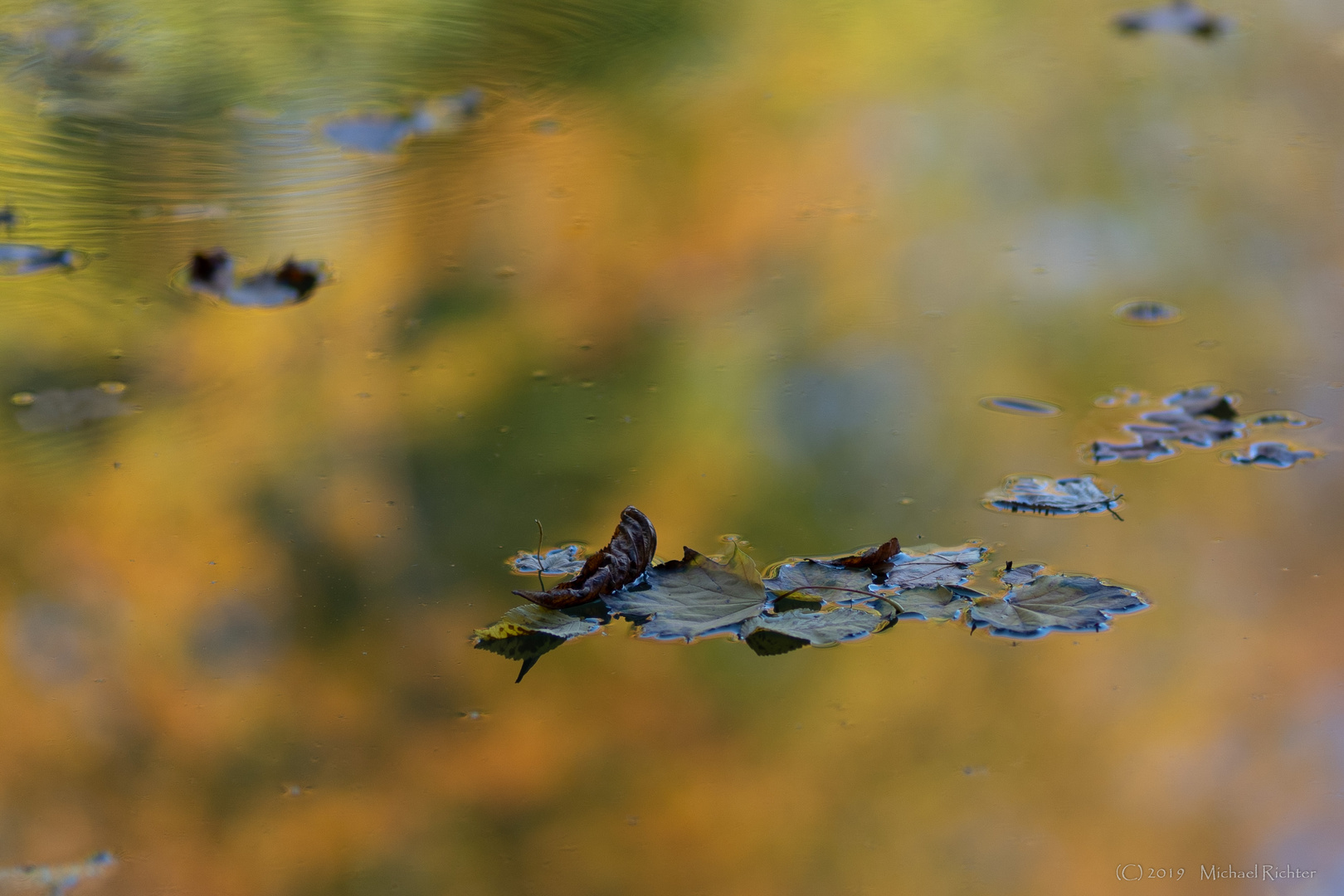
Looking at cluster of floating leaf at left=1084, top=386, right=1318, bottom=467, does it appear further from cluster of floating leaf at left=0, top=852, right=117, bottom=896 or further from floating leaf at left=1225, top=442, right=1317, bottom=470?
cluster of floating leaf at left=0, top=852, right=117, bottom=896

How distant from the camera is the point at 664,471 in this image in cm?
126

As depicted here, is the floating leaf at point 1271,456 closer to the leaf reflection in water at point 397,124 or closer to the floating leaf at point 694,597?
the floating leaf at point 694,597

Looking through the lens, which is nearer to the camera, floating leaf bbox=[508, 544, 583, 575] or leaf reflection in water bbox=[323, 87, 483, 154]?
floating leaf bbox=[508, 544, 583, 575]

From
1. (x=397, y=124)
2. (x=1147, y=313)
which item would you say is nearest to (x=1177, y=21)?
(x=1147, y=313)

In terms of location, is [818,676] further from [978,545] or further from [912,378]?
[912,378]

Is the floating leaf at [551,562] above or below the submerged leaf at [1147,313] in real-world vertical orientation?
below

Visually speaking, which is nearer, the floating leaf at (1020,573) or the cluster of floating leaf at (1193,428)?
the floating leaf at (1020,573)

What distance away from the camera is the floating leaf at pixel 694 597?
1.04 meters

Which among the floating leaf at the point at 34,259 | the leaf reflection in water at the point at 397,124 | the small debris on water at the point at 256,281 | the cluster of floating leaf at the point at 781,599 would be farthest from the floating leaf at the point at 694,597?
the leaf reflection in water at the point at 397,124

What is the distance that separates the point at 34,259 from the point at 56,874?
1286 millimetres

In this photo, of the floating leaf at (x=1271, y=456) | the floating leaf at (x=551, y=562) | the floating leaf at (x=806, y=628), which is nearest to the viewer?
the floating leaf at (x=806, y=628)

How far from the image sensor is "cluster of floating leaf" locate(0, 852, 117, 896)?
0.85m

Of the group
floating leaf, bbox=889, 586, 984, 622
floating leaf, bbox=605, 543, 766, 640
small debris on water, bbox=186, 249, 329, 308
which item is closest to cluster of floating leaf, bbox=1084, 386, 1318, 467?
floating leaf, bbox=889, 586, 984, 622

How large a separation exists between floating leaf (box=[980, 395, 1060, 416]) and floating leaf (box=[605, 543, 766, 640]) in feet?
1.44
